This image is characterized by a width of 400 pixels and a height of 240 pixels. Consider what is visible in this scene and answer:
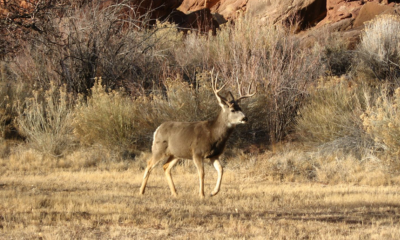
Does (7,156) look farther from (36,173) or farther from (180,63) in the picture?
(180,63)

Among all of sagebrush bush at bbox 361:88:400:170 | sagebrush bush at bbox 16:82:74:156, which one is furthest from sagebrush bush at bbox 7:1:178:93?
sagebrush bush at bbox 361:88:400:170

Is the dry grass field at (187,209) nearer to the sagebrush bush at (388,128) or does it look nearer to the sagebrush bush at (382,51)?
the sagebrush bush at (388,128)

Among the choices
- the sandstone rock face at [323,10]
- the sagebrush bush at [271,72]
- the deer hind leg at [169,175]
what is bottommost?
the deer hind leg at [169,175]

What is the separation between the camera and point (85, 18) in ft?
60.0

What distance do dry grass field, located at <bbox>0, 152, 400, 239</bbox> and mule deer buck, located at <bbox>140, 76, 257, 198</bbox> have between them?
681 mm

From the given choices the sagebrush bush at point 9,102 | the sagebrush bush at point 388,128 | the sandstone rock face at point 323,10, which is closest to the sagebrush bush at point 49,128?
the sagebrush bush at point 9,102

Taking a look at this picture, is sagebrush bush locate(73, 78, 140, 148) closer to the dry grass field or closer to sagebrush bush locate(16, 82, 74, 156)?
sagebrush bush locate(16, 82, 74, 156)

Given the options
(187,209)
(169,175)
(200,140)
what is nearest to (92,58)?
(169,175)

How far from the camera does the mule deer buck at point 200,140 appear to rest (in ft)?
32.4

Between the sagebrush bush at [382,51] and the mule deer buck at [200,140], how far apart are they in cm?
1217

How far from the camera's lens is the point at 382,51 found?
20.8 metres

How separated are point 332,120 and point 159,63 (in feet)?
24.4

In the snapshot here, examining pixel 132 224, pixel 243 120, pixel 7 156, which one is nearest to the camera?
pixel 132 224

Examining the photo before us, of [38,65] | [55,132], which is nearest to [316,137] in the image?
[55,132]
